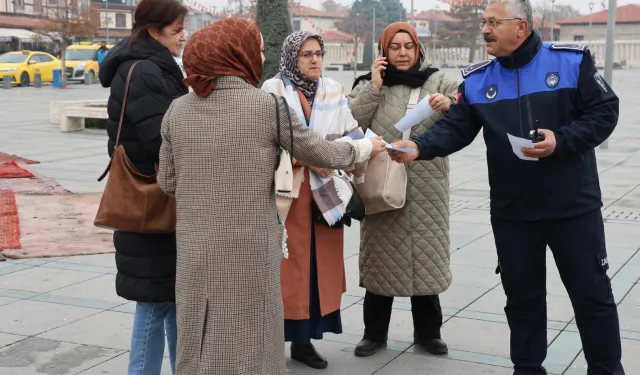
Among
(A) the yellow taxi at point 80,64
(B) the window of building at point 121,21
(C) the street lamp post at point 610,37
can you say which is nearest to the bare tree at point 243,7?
(B) the window of building at point 121,21

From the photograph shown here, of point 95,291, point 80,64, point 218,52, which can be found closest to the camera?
point 218,52

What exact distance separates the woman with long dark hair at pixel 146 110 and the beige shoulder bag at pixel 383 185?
1.21m

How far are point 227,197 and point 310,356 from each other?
1.64 meters

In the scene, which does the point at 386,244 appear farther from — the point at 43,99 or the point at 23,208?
the point at 43,99

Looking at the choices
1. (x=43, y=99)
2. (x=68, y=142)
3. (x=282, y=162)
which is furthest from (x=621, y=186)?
(x=43, y=99)

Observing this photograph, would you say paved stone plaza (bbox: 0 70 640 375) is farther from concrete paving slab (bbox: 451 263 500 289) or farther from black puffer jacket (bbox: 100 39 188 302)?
black puffer jacket (bbox: 100 39 188 302)

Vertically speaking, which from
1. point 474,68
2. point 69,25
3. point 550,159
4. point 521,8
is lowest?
point 550,159

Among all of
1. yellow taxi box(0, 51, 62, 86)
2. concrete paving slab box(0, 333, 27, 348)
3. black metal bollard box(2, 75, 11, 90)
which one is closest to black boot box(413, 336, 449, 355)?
concrete paving slab box(0, 333, 27, 348)

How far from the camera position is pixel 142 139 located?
365 centimetres

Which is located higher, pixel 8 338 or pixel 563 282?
pixel 563 282

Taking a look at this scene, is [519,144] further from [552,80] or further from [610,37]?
[610,37]

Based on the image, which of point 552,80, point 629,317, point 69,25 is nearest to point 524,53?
point 552,80

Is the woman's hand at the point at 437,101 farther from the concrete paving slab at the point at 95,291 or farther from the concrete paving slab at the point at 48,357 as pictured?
the concrete paving slab at the point at 95,291

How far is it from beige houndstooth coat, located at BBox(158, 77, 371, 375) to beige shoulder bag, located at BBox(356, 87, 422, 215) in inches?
50.5
